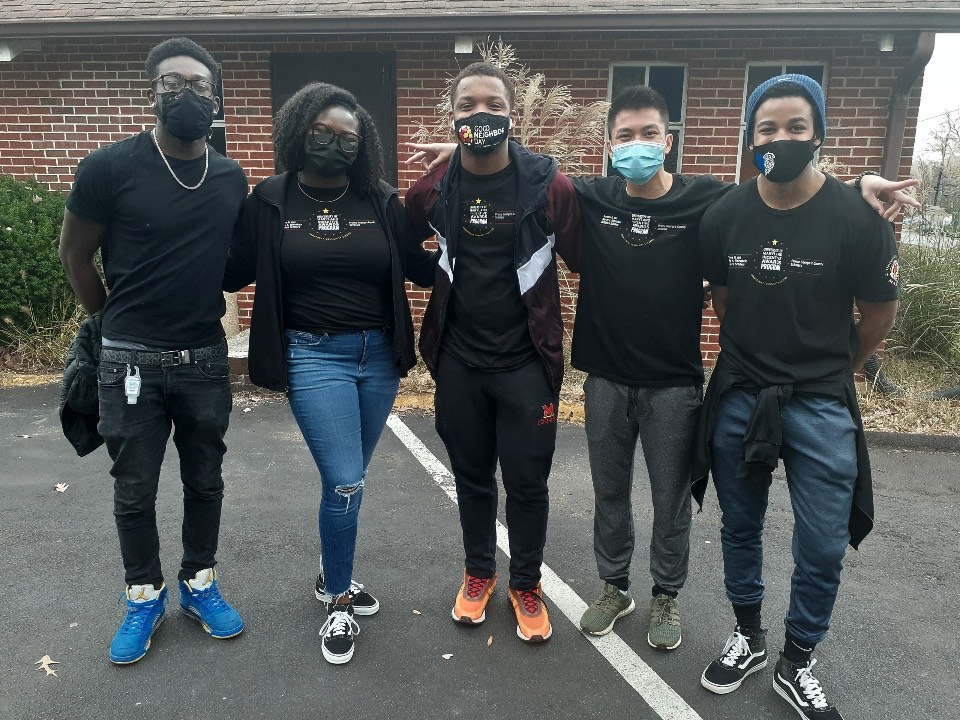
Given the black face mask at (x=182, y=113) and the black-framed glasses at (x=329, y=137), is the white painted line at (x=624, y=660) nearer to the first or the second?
the black-framed glasses at (x=329, y=137)

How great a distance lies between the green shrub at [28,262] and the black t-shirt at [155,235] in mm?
5239

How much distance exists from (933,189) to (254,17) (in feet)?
24.8

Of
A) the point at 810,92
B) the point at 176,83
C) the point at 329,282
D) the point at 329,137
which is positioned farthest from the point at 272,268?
the point at 810,92

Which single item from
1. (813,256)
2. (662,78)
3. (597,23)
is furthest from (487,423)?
(662,78)

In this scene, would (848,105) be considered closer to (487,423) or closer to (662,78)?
(662,78)

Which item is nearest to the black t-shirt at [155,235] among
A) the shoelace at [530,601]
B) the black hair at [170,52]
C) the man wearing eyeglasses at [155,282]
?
the man wearing eyeglasses at [155,282]

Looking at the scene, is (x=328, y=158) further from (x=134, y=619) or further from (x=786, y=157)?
(x=134, y=619)

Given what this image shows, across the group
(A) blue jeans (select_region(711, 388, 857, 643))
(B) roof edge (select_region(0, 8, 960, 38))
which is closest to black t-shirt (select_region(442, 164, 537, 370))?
(A) blue jeans (select_region(711, 388, 857, 643))

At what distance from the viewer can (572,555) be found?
3.92 metres

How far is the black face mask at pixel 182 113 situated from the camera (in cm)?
270

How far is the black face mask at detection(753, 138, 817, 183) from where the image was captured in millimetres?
2441

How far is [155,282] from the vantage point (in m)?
2.73

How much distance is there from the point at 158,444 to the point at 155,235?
805 millimetres

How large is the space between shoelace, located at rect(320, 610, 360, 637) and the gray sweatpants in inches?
42.6
